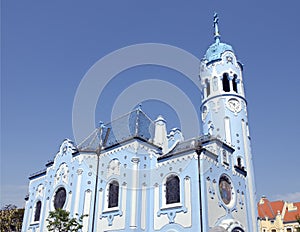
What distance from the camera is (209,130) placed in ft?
111

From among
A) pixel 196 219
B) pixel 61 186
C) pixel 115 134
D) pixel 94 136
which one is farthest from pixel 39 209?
pixel 196 219

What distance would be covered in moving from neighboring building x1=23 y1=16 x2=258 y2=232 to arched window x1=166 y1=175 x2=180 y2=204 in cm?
8

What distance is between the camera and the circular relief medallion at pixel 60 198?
32.6 m

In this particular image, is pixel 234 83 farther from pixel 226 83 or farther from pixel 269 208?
pixel 269 208

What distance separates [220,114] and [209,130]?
2.58 meters

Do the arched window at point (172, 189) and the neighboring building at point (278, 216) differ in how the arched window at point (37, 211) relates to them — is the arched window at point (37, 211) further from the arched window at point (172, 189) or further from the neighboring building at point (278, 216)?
the neighboring building at point (278, 216)

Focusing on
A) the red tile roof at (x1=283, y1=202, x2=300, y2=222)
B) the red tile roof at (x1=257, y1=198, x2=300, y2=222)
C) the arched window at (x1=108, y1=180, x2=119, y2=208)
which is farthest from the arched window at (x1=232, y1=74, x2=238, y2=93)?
the red tile roof at (x1=283, y1=202, x2=300, y2=222)

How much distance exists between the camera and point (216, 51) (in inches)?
1550

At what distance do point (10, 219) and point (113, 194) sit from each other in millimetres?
27540

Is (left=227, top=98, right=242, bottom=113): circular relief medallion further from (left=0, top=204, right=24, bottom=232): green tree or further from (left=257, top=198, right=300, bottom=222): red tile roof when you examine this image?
(left=0, top=204, right=24, bottom=232): green tree

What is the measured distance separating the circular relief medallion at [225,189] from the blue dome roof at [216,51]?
16.3 metres

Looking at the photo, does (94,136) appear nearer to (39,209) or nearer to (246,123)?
(39,209)

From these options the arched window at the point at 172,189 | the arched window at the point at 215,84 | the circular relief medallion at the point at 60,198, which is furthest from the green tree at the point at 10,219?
the arched window at the point at 215,84

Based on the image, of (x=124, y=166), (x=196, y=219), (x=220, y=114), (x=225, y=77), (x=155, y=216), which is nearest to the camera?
(x=196, y=219)
